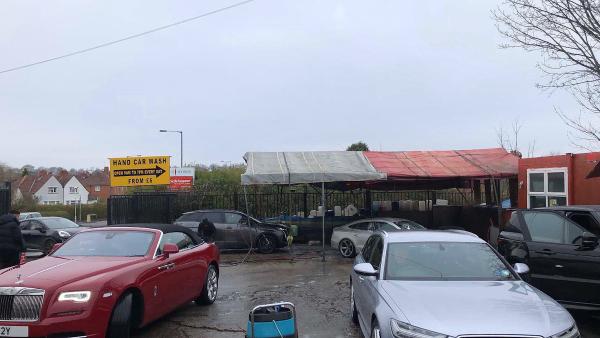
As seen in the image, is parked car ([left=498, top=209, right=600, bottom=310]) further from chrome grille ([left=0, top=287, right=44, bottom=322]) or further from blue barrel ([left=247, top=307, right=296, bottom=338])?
chrome grille ([left=0, top=287, right=44, bottom=322])

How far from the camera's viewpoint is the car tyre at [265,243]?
17.4m

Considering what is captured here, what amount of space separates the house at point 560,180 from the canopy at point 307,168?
13.4ft

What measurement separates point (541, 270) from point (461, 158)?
1161 cm

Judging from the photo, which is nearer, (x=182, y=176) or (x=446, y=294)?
(x=446, y=294)

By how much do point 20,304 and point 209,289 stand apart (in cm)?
376

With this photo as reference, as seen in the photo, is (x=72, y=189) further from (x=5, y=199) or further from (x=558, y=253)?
(x=558, y=253)

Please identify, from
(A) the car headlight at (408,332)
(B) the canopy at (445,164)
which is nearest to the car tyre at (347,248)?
(B) the canopy at (445,164)

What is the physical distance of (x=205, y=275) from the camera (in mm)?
8828

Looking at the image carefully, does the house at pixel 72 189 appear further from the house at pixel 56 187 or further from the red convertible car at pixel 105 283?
the red convertible car at pixel 105 283

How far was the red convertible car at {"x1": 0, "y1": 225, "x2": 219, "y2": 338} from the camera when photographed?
18.2 feet

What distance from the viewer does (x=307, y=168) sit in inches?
598

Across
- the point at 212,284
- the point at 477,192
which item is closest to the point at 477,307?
the point at 212,284

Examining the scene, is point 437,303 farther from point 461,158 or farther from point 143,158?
point 143,158

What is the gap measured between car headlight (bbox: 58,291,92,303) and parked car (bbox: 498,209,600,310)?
5802 millimetres
